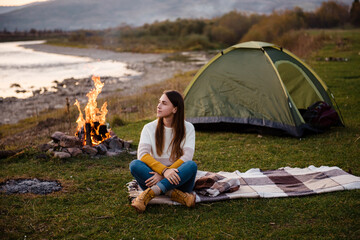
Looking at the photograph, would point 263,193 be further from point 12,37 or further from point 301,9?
point 12,37

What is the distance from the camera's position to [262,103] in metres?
7.97

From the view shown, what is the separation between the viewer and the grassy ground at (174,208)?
3854mm

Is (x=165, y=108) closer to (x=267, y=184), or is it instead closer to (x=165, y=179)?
(x=165, y=179)

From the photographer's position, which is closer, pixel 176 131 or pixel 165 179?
pixel 165 179

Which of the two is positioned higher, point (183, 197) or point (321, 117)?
point (321, 117)

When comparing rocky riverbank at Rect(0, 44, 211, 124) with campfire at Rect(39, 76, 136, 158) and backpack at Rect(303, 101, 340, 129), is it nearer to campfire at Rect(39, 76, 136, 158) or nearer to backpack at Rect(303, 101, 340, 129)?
campfire at Rect(39, 76, 136, 158)

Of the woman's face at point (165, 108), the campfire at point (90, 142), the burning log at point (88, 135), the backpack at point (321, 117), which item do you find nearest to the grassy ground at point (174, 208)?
the campfire at point (90, 142)

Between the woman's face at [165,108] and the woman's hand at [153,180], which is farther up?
the woman's face at [165,108]

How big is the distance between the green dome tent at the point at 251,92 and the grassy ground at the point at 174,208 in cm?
91

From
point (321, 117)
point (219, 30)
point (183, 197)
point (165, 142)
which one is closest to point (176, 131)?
point (165, 142)

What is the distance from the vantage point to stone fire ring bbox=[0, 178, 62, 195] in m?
5.06

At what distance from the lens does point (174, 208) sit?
4398 millimetres

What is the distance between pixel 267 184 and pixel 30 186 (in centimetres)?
365

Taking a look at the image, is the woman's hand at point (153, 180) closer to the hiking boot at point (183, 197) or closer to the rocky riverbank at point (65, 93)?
the hiking boot at point (183, 197)
